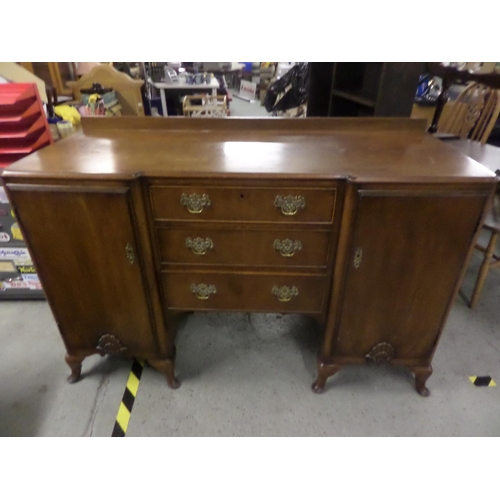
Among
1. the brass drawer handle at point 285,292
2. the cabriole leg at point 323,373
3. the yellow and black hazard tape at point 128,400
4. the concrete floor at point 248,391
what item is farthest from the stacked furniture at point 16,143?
the cabriole leg at point 323,373

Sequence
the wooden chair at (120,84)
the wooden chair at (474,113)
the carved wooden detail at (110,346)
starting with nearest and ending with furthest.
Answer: the carved wooden detail at (110,346) < the wooden chair at (474,113) < the wooden chair at (120,84)

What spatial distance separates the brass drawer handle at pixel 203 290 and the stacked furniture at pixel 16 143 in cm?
96

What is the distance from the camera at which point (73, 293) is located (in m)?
1.27

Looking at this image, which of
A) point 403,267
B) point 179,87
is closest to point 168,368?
point 403,267

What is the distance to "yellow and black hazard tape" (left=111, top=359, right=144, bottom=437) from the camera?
137cm

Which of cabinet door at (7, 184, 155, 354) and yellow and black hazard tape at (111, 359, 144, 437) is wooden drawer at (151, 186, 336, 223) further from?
yellow and black hazard tape at (111, 359, 144, 437)

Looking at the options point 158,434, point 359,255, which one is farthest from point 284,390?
point 359,255

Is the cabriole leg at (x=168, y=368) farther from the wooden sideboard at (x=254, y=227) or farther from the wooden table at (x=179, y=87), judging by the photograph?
the wooden table at (x=179, y=87)

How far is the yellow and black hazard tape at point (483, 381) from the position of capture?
1.55m

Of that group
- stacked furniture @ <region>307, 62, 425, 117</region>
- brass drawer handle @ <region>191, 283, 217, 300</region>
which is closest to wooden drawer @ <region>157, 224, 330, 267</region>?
brass drawer handle @ <region>191, 283, 217, 300</region>

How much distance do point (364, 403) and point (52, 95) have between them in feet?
9.02

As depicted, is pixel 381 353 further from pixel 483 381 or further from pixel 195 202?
pixel 195 202

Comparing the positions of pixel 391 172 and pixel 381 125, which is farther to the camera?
pixel 381 125

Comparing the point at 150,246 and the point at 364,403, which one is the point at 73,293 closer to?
the point at 150,246
